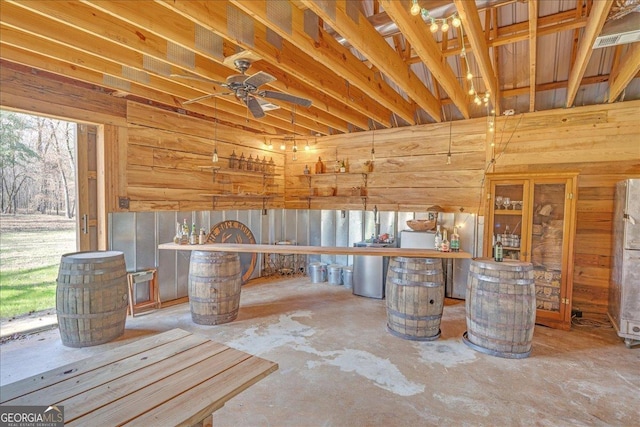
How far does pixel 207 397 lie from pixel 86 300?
2506mm

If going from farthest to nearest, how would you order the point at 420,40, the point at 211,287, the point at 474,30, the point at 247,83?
the point at 211,287 < the point at 247,83 < the point at 420,40 < the point at 474,30

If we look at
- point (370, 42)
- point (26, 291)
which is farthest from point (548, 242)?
point (26, 291)

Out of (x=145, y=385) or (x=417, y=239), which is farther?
(x=417, y=239)

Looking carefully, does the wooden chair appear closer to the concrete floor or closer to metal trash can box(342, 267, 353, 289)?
the concrete floor

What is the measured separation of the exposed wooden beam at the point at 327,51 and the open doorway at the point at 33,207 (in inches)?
121

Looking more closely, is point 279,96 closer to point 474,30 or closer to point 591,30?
point 474,30

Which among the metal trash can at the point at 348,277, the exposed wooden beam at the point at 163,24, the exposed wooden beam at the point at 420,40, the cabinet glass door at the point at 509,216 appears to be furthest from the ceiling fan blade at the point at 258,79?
the metal trash can at the point at 348,277

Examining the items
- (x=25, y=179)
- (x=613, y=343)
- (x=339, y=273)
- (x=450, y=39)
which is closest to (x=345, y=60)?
(x=450, y=39)

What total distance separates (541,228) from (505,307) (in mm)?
1613

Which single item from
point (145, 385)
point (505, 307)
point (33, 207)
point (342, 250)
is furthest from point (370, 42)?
point (33, 207)

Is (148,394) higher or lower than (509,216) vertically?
lower

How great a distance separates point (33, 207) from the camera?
13.7ft

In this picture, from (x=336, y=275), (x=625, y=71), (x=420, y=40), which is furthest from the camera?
(x=336, y=275)

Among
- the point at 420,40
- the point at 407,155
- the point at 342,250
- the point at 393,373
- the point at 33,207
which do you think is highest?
the point at 420,40
